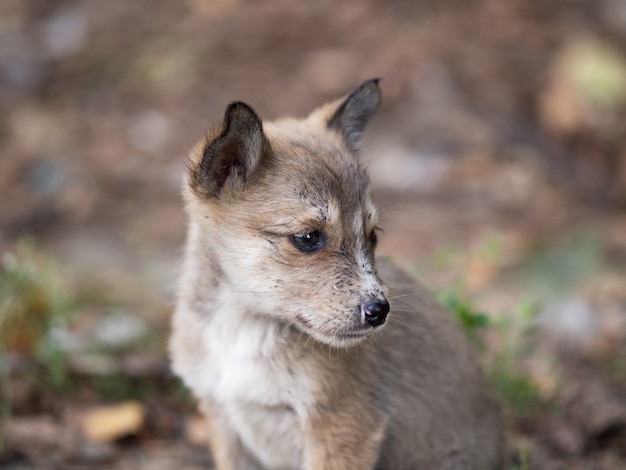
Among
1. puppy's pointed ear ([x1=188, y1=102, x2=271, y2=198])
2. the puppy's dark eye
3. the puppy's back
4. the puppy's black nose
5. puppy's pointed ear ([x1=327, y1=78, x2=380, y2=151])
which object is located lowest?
the puppy's back

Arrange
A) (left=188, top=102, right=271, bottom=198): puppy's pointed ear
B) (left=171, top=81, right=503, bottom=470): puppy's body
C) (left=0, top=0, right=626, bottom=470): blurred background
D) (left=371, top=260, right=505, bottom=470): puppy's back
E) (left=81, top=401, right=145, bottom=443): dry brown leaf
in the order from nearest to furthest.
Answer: (left=188, top=102, right=271, bottom=198): puppy's pointed ear < (left=171, top=81, right=503, bottom=470): puppy's body < (left=371, top=260, right=505, bottom=470): puppy's back < (left=81, top=401, right=145, bottom=443): dry brown leaf < (left=0, top=0, right=626, bottom=470): blurred background

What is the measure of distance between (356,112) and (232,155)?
911mm

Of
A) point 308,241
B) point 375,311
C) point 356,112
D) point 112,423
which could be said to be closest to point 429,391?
point 375,311

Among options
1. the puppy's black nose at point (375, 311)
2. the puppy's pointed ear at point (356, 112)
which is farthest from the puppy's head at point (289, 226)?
the puppy's pointed ear at point (356, 112)

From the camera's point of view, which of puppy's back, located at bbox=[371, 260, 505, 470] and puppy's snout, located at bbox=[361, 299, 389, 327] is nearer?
puppy's snout, located at bbox=[361, 299, 389, 327]

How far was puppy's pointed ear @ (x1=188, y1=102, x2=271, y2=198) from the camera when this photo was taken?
401 cm

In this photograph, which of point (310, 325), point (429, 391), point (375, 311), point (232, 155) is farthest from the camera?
point (429, 391)

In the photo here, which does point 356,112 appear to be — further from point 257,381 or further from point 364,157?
point 364,157

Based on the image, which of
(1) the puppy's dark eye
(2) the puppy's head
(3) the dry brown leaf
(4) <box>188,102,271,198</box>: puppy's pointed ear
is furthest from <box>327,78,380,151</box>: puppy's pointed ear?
(3) the dry brown leaf

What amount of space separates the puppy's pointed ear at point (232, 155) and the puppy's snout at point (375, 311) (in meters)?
0.84

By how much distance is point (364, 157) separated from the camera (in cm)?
737

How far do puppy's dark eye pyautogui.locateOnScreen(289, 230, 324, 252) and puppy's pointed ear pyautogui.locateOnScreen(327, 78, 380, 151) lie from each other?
806mm

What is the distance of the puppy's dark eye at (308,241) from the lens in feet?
13.5

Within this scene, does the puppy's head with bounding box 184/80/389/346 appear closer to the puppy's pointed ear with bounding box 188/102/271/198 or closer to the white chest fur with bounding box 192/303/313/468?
the puppy's pointed ear with bounding box 188/102/271/198
